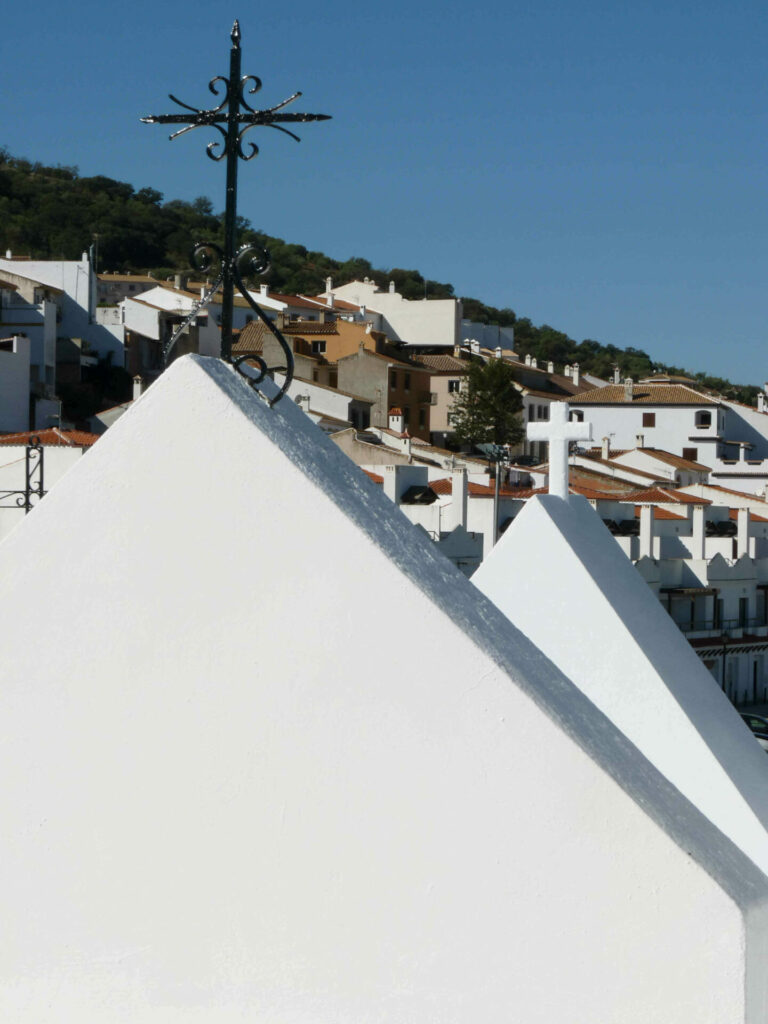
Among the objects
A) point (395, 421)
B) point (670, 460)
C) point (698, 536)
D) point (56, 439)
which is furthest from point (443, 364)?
point (56, 439)

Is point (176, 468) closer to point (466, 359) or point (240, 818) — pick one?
point (240, 818)

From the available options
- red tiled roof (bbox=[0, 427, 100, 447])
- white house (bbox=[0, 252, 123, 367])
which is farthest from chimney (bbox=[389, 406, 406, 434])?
red tiled roof (bbox=[0, 427, 100, 447])

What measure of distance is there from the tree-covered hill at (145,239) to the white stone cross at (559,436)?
81.3 m

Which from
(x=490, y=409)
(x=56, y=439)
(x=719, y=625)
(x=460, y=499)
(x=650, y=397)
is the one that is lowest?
(x=719, y=625)

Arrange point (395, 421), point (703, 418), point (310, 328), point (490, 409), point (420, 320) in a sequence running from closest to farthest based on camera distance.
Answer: point (395, 421) < point (490, 409) < point (703, 418) < point (310, 328) < point (420, 320)

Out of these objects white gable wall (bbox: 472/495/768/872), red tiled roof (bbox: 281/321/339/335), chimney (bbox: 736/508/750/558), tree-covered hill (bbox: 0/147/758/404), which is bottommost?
chimney (bbox: 736/508/750/558)

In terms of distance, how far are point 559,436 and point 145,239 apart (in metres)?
109

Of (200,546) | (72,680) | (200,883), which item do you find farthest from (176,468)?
(200,883)

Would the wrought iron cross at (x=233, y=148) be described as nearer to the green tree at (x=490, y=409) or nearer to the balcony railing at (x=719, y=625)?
the balcony railing at (x=719, y=625)

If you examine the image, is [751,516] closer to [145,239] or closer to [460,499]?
[460,499]

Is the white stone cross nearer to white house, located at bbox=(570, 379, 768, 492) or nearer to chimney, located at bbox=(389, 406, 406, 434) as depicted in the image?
chimney, located at bbox=(389, 406, 406, 434)

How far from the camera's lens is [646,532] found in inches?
1395

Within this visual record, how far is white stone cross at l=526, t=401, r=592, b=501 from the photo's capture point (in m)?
7.59

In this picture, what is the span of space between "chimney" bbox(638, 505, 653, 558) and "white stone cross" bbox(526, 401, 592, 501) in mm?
27507
